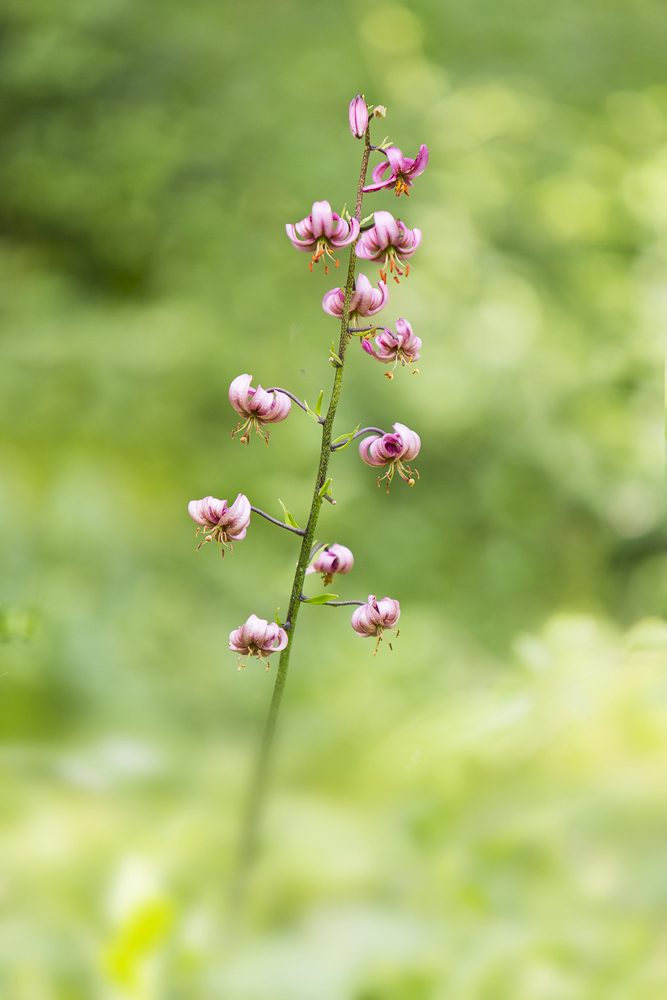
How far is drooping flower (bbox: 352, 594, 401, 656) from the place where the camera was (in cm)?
77

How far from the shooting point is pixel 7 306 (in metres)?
2.50

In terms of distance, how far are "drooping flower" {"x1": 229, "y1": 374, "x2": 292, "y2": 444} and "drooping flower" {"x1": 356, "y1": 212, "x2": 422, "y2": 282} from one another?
0.17 metres

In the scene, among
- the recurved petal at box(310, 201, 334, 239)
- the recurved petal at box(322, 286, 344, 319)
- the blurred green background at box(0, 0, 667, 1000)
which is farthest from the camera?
the blurred green background at box(0, 0, 667, 1000)

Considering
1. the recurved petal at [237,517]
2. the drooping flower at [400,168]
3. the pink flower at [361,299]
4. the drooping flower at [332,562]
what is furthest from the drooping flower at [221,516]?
the drooping flower at [400,168]

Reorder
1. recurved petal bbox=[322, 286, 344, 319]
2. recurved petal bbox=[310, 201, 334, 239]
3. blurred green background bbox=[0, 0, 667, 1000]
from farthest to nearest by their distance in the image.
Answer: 1. blurred green background bbox=[0, 0, 667, 1000]
2. recurved petal bbox=[322, 286, 344, 319]
3. recurved petal bbox=[310, 201, 334, 239]

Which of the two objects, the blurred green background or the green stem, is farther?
the blurred green background

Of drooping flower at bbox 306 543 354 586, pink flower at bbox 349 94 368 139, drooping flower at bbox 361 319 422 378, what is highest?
pink flower at bbox 349 94 368 139

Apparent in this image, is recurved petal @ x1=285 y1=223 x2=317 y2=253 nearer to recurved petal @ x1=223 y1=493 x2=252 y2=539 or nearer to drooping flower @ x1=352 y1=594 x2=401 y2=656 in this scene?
recurved petal @ x1=223 y1=493 x2=252 y2=539

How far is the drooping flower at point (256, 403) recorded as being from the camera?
72cm

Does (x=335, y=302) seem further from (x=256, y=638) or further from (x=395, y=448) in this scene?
(x=256, y=638)

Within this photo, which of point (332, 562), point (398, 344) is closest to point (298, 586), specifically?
point (332, 562)

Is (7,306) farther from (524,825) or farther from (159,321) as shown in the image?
(524,825)

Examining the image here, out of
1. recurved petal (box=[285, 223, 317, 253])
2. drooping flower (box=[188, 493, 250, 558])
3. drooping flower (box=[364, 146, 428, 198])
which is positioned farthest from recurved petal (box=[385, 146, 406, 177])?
drooping flower (box=[188, 493, 250, 558])

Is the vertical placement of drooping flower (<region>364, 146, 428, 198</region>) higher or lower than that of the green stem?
higher
